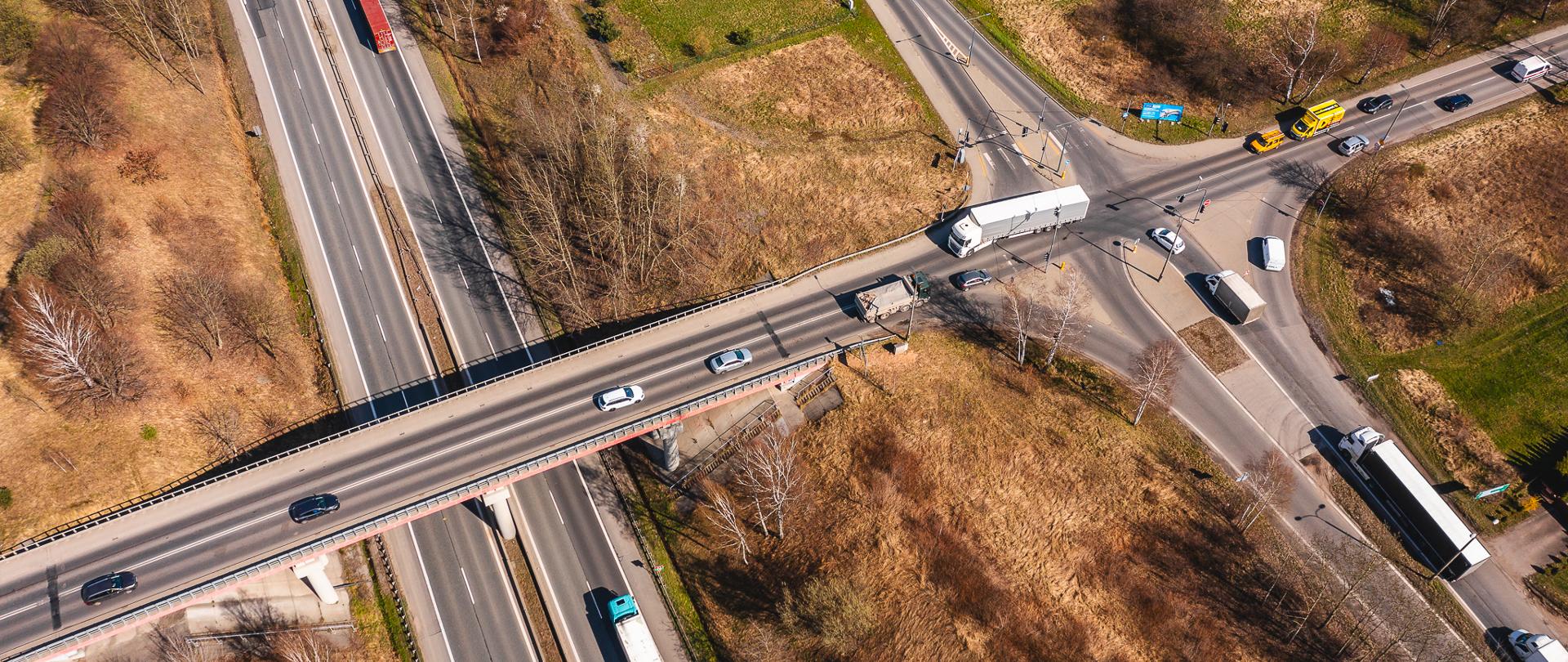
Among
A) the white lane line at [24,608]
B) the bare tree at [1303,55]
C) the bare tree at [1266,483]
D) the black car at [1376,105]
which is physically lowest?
the bare tree at [1266,483]

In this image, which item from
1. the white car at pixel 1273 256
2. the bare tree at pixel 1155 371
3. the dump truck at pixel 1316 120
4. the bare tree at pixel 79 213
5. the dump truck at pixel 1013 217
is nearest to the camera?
the bare tree at pixel 1155 371

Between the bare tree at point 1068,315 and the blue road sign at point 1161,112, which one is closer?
the bare tree at point 1068,315

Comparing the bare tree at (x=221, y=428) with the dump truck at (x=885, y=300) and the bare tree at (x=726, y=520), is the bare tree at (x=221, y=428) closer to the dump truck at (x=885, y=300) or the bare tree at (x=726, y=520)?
the bare tree at (x=726, y=520)

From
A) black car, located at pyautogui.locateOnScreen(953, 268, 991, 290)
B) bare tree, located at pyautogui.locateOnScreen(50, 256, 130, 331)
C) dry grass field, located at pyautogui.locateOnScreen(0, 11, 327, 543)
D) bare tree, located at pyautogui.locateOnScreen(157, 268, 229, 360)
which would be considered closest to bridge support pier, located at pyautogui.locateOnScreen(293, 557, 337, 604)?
dry grass field, located at pyautogui.locateOnScreen(0, 11, 327, 543)

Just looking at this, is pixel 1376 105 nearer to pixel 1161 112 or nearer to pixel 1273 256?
pixel 1161 112

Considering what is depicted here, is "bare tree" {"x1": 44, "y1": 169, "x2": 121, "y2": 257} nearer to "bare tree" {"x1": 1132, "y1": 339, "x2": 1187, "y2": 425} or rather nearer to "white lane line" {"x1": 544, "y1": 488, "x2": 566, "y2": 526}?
"white lane line" {"x1": 544, "y1": 488, "x2": 566, "y2": 526}

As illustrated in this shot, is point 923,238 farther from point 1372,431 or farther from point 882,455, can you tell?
point 1372,431

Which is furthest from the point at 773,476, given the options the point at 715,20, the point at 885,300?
the point at 715,20

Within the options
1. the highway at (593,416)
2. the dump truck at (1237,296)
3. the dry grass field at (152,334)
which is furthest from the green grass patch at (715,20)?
the dump truck at (1237,296)
